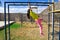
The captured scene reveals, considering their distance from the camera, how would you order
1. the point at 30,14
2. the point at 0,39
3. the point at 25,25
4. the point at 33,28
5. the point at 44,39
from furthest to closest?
the point at 25,25 → the point at 33,28 → the point at 0,39 → the point at 44,39 → the point at 30,14

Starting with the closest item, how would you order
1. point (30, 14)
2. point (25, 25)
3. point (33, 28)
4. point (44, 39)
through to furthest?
point (30, 14) → point (44, 39) → point (33, 28) → point (25, 25)

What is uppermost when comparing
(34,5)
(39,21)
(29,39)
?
(34,5)

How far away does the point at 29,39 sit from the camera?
494 cm

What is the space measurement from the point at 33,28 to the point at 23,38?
1552mm

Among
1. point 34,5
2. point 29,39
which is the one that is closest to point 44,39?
point 29,39

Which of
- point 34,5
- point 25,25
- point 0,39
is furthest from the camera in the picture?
point 25,25

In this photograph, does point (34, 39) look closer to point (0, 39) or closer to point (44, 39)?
point (44, 39)

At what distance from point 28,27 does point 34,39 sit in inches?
77.8

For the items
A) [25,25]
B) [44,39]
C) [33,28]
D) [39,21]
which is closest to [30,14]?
[39,21]

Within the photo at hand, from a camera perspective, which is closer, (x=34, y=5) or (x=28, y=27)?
(x=34, y=5)

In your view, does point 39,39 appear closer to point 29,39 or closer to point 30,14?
point 29,39

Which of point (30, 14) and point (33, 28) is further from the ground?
point (30, 14)

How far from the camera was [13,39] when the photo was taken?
4.67m

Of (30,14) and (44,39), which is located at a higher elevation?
(30,14)
